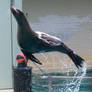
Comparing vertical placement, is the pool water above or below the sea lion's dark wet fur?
below

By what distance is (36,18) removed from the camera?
983 cm

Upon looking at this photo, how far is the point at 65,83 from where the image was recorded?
9734 mm

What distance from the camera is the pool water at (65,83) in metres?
9.57

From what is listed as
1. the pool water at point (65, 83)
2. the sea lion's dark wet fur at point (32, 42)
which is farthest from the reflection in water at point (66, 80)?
the sea lion's dark wet fur at point (32, 42)

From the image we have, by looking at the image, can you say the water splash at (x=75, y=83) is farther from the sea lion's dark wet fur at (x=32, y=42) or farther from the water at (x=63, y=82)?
the sea lion's dark wet fur at (x=32, y=42)

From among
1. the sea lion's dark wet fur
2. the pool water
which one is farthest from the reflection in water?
the sea lion's dark wet fur

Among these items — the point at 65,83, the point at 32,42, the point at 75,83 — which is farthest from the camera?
the point at 65,83

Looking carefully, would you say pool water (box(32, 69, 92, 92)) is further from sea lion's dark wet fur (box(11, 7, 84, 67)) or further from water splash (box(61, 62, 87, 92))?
sea lion's dark wet fur (box(11, 7, 84, 67))

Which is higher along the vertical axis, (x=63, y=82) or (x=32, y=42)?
(x=32, y=42)

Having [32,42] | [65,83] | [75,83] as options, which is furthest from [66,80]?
[32,42]

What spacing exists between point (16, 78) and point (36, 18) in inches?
81.8

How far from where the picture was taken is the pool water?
957 centimetres

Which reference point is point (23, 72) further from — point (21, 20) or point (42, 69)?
point (42, 69)

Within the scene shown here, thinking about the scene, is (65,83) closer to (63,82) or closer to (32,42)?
(63,82)
